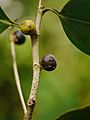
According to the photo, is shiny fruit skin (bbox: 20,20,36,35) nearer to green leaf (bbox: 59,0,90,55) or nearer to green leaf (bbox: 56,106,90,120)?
green leaf (bbox: 59,0,90,55)

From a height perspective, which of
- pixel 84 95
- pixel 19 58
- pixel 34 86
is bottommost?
pixel 84 95

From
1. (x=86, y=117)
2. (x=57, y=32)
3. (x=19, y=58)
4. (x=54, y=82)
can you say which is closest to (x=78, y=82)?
(x=54, y=82)

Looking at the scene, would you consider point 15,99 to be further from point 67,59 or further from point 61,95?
point 67,59

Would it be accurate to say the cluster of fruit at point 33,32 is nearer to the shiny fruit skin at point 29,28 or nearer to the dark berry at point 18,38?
the shiny fruit skin at point 29,28

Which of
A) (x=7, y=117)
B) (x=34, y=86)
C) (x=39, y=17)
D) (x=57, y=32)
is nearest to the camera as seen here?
(x=34, y=86)

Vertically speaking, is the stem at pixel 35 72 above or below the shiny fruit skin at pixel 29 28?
below

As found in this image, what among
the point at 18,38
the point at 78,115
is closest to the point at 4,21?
the point at 78,115

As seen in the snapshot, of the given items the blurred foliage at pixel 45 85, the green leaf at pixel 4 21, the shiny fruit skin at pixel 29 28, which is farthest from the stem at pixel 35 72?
the blurred foliage at pixel 45 85
